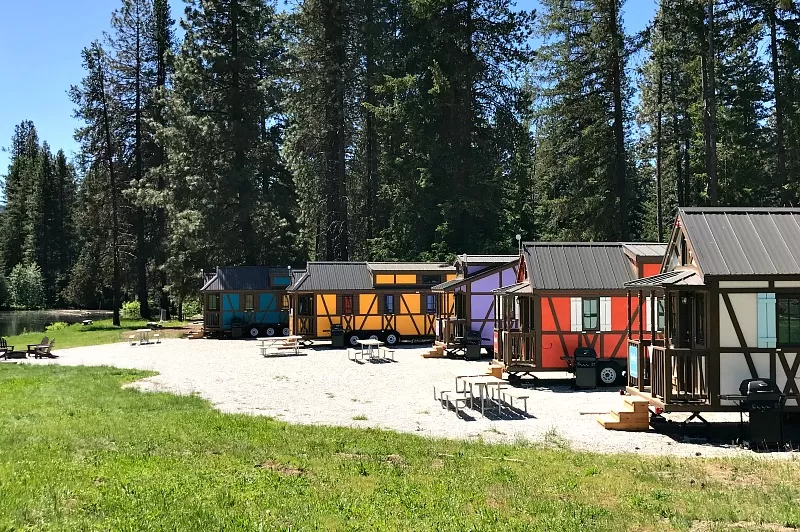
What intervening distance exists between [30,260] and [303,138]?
44.2 meters

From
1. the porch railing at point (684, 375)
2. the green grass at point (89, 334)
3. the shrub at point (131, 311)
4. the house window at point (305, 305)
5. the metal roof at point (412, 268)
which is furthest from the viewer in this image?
the shrub at point (131, 311)

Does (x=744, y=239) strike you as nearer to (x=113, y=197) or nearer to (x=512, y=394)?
(x=512, y=394)

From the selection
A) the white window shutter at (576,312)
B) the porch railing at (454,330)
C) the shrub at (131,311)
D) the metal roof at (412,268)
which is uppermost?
the metal roof at (412,268)

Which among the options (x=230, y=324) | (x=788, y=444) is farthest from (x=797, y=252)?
(x=230, y=324)

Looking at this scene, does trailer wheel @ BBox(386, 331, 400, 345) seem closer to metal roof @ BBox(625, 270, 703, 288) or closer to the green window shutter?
metal roof @ BBox(625, 270, 703, 288)

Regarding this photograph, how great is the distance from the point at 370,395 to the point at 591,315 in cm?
628

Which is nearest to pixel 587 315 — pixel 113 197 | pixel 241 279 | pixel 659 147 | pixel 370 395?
pixel 370 395

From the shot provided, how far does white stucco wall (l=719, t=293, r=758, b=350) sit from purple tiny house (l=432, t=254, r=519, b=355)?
43.2 feet

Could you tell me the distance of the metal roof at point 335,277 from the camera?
31134 mm

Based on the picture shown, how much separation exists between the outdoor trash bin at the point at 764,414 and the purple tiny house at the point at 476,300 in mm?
13711

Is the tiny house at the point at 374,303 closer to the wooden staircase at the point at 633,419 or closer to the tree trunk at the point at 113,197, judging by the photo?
the tree trunk at the point at 113,197

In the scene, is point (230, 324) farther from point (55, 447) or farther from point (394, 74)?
point (55, 447)

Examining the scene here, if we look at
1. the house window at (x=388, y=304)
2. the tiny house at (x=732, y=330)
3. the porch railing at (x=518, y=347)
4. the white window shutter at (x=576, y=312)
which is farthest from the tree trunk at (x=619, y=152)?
the tiny house at (x=732, y=330)

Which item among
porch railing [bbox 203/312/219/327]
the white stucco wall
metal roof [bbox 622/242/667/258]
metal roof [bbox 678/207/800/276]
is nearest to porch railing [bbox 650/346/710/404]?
the white stucco wall
